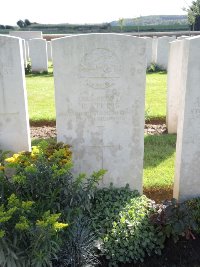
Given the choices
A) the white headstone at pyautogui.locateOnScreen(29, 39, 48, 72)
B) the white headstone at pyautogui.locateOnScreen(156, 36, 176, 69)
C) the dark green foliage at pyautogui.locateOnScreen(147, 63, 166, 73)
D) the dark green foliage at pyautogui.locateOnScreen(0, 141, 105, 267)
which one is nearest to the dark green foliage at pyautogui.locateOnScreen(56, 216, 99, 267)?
the dark green foliage at pyautogui.locateOnScreen(0, 141, 105, 267)

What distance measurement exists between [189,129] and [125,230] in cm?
143

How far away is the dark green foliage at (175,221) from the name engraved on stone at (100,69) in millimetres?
1609

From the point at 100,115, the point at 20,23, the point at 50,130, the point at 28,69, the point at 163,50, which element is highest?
the point at 20,23

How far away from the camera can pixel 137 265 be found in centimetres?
339

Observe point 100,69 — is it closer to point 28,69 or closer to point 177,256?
point 177,256

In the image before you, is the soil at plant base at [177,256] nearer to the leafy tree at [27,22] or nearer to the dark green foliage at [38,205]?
the dark green foliage at [38,205]

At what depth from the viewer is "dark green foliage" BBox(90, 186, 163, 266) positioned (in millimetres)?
3367

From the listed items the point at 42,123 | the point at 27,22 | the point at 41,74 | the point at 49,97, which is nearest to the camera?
the point at 42,123

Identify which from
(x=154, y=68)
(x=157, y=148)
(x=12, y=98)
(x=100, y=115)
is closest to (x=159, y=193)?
(x=157, y=148)

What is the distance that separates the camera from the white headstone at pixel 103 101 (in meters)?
3.72

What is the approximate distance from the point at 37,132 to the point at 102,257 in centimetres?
417

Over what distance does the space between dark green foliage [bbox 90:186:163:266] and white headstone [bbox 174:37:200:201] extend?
1.87 feet

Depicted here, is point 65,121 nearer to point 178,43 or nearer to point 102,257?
point 102,257

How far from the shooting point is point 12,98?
4145 mm
